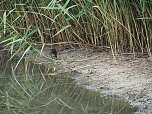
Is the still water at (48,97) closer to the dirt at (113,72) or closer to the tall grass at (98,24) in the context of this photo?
the dirt at (113,72)

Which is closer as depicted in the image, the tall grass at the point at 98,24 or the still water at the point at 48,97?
the still water at the point at 48,97

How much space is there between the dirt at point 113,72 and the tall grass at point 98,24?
0.14 metres

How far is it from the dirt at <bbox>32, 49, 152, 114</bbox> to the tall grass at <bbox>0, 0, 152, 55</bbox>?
14cm

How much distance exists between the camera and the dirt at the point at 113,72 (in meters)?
3.29

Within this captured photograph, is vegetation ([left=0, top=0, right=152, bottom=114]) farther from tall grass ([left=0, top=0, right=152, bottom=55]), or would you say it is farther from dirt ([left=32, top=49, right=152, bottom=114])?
dirt ([left=32, top=49, right=152, bottom=114])

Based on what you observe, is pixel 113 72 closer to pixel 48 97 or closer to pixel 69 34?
pixel 48 97

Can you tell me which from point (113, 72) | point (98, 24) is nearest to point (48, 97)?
point (113, 72)

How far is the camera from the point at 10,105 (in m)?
3.35

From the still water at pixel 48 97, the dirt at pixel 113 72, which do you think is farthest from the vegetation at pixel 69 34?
the dirt at pixel 113 72

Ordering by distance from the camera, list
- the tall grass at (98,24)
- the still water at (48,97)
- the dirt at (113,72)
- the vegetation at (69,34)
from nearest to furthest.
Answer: the still water at (48,97) < the dirt at (113,72) < the vegetation at (69,34) < the tall grass at (98,24)

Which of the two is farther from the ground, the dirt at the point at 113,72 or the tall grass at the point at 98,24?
the tall grass at the point at 98,24

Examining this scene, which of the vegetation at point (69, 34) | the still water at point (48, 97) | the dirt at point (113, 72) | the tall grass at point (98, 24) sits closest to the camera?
the still water at point (48, 97)

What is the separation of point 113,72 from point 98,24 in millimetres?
725

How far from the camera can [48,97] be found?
3.51 metres
